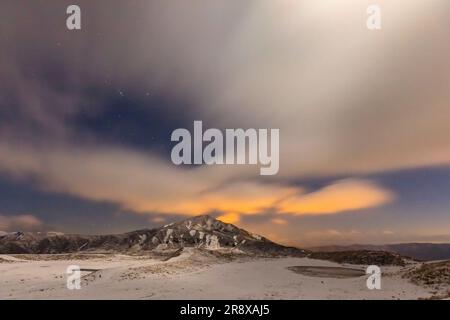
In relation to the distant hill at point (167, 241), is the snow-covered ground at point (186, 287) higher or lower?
higher

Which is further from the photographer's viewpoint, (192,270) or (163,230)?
(163,230)

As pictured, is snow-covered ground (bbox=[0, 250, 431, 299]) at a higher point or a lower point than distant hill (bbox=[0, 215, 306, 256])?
higher

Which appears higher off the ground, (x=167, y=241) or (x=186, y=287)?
(x=186, y=287)

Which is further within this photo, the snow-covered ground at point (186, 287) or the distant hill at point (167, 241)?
the distant hill at point (167, 241)

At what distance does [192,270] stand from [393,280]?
21.5 m

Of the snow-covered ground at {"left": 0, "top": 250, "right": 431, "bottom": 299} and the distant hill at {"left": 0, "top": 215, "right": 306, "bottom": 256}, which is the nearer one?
the snow-covered ground at {"left": 0, "top": 250, "right": 431, "bottom": 299}

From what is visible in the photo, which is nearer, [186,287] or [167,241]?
[186,287]

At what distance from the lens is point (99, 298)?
24.8 meters
